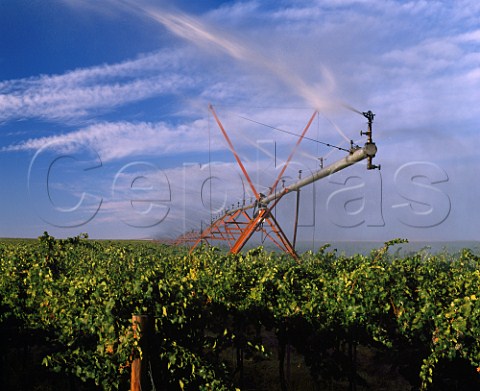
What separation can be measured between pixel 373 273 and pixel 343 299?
43.4 inches

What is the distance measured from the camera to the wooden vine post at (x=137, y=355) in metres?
8.48

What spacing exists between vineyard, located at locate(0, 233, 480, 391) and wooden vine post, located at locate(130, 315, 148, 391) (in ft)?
0.15

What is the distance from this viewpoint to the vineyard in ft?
30.0

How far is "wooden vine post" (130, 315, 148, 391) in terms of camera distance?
8484mm

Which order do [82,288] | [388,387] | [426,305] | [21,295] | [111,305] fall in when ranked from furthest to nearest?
[388,387] < [21,295] < [426,305] < [82,288] < [111,305]

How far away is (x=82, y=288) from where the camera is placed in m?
10.0

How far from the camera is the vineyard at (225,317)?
9148 millimetres

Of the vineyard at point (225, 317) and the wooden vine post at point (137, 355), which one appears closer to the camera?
the wooden vine post at point (137, 355)

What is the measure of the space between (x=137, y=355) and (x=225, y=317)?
2974mm

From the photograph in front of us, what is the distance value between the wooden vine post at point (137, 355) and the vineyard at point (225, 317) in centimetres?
5

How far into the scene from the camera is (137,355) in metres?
8.59

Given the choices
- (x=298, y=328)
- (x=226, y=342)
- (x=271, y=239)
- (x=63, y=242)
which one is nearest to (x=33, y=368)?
(x=63, y=242)

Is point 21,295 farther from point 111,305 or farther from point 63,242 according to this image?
point 63,242

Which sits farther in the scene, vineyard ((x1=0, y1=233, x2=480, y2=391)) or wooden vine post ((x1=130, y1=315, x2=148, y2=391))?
vineyard ((x1=0, y1=233, x2=480, y2=391))
